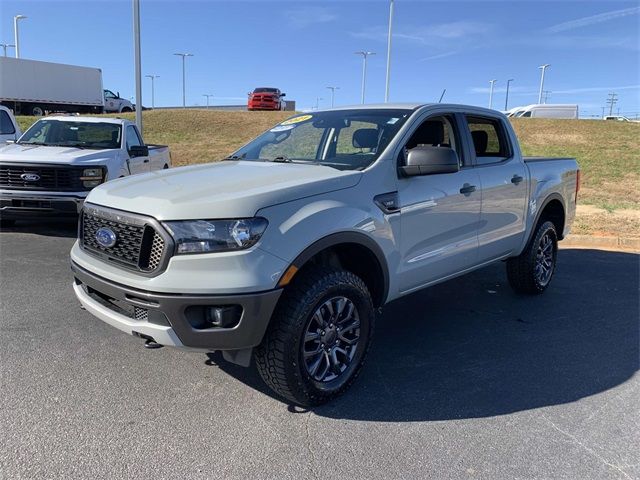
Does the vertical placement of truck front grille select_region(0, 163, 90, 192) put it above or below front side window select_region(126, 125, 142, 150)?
below

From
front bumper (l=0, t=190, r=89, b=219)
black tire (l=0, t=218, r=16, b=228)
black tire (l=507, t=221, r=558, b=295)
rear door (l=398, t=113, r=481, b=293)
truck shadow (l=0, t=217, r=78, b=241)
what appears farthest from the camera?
black tire (l=0, t=218, r=16, b=228)

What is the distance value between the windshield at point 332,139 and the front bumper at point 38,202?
12.1 ft

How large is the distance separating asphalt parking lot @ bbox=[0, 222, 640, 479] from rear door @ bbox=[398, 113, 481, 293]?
662 millimetres

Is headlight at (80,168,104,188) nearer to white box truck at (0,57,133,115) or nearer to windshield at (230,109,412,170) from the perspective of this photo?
windshield at (230,109,412,170)

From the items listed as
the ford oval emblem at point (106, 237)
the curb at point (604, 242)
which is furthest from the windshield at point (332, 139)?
the curb at point (604, 242)

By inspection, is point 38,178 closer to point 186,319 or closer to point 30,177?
point 30,177

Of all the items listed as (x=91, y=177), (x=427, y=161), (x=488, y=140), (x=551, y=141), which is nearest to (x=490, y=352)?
(x=427, y=161)

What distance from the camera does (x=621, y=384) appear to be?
3633 mm

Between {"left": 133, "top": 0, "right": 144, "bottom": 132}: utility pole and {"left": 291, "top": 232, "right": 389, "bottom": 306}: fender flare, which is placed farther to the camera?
{"left": 133, "top": 0, "right": 144, "bottom": 132}: utility pole

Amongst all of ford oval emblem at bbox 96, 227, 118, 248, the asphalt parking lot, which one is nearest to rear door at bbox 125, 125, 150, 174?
the asphalt parking lot

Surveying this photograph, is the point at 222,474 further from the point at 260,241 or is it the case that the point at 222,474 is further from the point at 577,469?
the point at 577,469

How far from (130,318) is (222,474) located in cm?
99

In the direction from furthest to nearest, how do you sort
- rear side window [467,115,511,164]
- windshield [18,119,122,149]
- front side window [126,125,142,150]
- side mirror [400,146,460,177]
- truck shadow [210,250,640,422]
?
front side window [126,125,142,150] → windshield [18,119,122,149] → rear side window [467,115,511,164] → side mirror [400,146,460,177] → truck shadow [210,250,640,422]

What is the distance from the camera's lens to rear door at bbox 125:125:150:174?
8.70 metres
